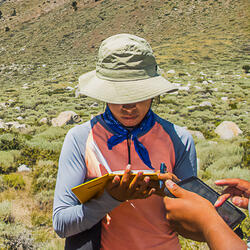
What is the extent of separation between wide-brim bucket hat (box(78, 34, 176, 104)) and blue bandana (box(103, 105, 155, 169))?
271 mm

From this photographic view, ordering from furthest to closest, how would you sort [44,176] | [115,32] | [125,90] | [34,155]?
[115,32]
[34,155]
[44,176]
[125,90]

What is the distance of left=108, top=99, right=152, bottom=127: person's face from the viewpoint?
1.93m

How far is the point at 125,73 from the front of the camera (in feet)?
5.81

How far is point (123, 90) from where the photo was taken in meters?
1.78

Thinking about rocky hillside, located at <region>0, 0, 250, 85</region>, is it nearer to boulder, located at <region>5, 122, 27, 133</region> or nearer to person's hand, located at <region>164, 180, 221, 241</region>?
boulder, located at <region>5, 122, 27, 133</region>

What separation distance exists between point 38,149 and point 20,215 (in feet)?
9.76

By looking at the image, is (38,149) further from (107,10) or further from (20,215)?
(107,10)

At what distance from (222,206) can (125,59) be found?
3.65 feet

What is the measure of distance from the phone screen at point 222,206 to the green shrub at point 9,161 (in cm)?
495

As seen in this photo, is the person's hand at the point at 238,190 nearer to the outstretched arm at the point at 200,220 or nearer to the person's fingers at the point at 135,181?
the outstretched arm at the point at 200,220

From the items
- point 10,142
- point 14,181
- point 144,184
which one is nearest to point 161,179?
point 144,184

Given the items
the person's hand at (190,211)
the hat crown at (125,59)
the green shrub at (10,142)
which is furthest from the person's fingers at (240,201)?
the green shrub at (10,142)

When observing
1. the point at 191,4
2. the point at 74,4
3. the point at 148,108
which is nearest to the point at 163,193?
the point at 148,108

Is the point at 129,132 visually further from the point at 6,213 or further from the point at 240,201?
the point at 6,213
